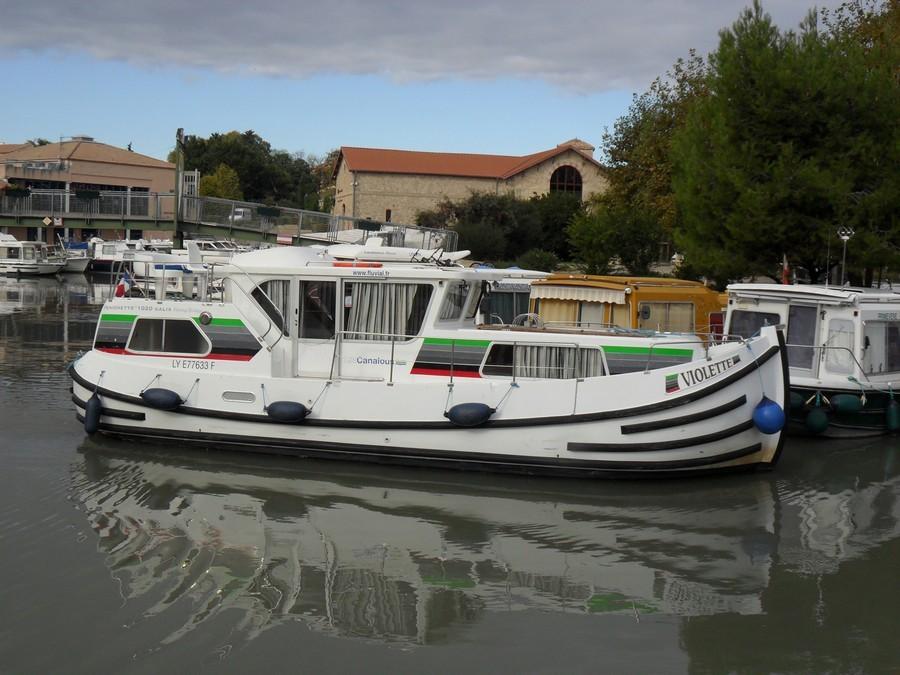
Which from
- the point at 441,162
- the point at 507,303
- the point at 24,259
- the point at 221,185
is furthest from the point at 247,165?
the point at 507,303

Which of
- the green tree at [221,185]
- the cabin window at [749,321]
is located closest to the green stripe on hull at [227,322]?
the cabin window at [749,321]

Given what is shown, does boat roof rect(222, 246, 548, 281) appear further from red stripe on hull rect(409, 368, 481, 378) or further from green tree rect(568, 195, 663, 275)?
green tree rect(568, 195, 663, 275)

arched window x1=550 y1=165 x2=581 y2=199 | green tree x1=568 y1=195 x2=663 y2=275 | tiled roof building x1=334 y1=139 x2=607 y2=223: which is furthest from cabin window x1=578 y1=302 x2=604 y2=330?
arched window x1=550 y1=165 x2=581 y2=199

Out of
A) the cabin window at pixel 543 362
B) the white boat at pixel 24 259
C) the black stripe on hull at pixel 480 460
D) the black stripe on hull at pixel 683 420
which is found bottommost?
the black stripe on hull at pixel 480 460

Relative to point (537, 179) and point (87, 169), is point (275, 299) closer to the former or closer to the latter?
point (537, 179)

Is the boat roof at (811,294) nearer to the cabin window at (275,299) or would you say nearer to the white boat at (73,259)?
the cabin window at (275,299)

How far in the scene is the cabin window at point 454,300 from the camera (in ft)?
45.2

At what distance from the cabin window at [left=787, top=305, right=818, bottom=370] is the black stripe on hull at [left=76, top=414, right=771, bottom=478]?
147 inches

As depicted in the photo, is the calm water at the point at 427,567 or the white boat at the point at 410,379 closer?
the calm water at the point at 427,567

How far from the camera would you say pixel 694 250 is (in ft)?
84.1

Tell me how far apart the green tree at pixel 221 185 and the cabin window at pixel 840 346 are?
2755 inches

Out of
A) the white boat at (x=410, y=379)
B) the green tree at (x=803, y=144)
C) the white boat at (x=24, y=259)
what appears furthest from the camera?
the white boat at (x=24, y=259)

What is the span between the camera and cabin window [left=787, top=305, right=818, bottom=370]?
53.6 ft

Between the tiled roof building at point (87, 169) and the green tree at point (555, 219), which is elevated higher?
the tiled roof building at point (87, 169)
